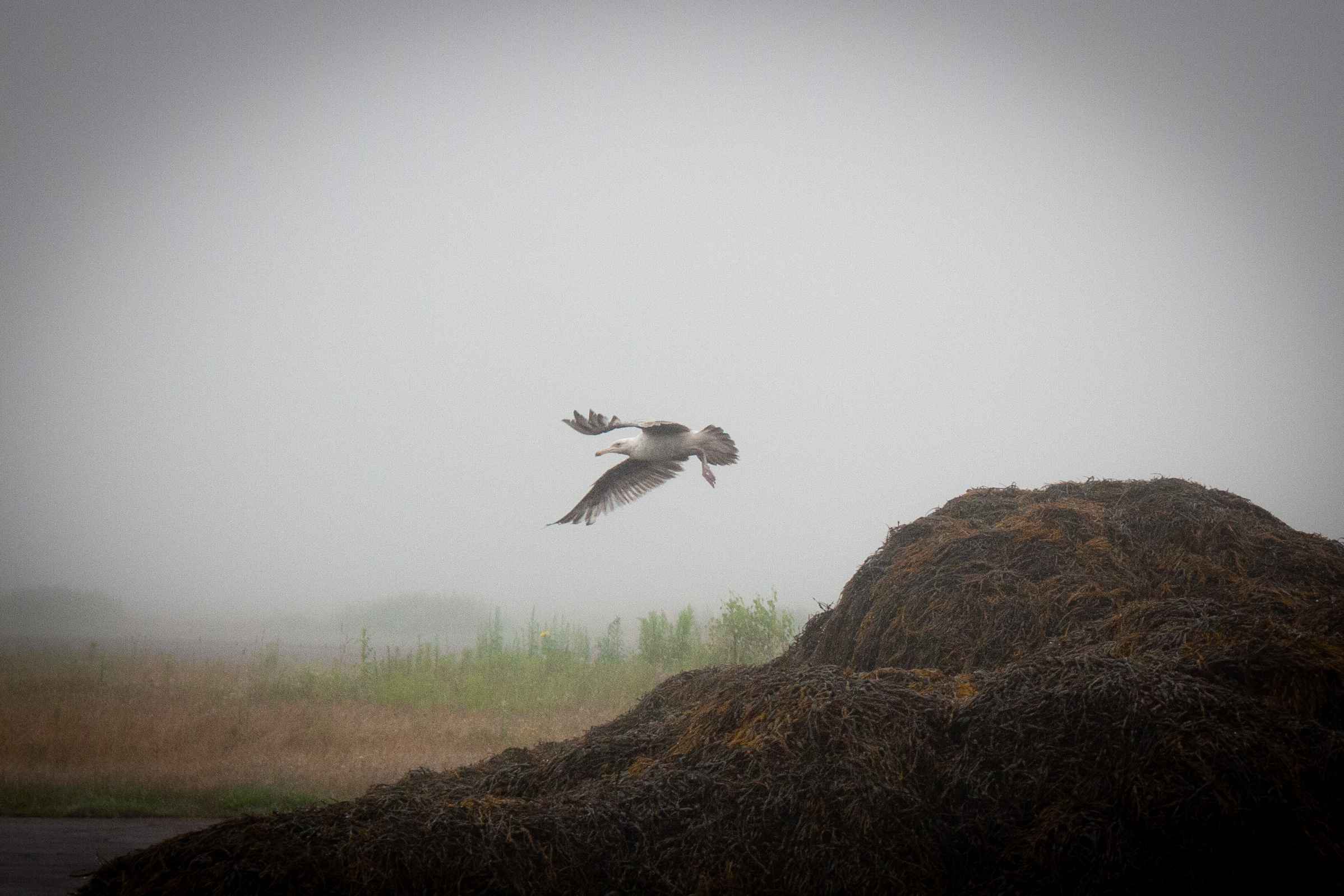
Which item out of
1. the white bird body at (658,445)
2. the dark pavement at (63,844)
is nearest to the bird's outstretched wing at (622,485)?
the white bird body at (658,445)

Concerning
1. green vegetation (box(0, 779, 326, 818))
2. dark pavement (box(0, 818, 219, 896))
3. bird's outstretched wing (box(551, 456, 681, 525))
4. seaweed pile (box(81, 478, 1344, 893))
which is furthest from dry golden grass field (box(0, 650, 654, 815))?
seaweed pile (box(81, 478, 1344, 893))

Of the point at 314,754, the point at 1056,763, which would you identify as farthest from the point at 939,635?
the point at 314,754

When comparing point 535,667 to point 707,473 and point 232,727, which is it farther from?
point 707,473

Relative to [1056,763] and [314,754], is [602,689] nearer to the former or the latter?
[314,754]

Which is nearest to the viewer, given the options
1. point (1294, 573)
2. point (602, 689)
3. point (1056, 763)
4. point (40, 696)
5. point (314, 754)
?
point (1056, 763)

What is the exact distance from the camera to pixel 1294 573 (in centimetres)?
496

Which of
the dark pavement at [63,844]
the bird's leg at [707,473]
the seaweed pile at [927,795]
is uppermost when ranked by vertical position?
the bird's leg at [707,473]

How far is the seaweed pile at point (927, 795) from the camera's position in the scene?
3111 mm

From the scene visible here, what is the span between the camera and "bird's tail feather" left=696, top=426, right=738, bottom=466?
269 inches

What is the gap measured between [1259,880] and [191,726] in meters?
9.96

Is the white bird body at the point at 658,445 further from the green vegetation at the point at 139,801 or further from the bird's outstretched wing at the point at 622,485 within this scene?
the green vegetation at the point at 139,801

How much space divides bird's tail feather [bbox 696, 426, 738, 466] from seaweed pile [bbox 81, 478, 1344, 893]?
2565mm

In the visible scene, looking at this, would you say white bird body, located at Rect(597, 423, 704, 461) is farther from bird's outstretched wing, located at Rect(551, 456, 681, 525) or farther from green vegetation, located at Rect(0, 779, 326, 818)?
green vegetation, located at Rect(0, 779, 326, 818)

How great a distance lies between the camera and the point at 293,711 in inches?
387
